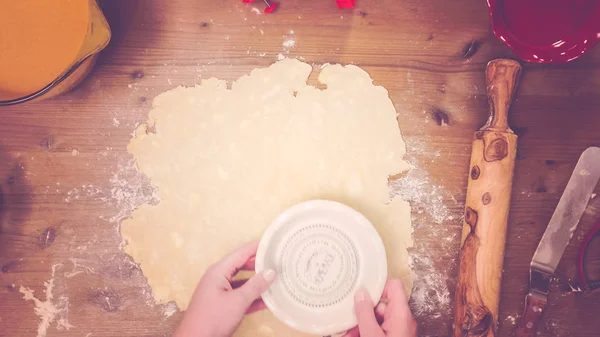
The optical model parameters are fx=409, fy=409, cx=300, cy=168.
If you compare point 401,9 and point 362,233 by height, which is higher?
point 401,9

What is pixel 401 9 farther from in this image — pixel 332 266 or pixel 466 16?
pixel 332 266

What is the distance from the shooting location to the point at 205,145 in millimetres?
1099

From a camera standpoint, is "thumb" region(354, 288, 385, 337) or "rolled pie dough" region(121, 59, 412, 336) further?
"rolled pie dough" region(121, 59, 412, 336)

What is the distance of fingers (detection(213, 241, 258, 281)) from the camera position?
1.02m

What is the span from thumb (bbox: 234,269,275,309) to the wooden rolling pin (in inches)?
19.0

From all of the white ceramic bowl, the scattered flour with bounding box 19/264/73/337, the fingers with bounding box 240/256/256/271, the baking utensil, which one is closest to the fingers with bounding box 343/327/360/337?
the white ceramic bowl

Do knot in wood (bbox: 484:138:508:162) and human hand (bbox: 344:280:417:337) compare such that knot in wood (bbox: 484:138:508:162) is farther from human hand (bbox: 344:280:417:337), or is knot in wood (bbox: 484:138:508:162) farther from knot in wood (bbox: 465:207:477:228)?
human hand (bbox: 344:280:417:337)

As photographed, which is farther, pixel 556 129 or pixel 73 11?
pixel 556 129

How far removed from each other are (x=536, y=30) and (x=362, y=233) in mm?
633

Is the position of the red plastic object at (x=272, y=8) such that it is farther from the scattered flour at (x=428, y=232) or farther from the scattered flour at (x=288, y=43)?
the scattered flour at (x=428, y=232)

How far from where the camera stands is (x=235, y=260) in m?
1.02

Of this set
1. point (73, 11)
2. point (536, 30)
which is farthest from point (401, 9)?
point (73, 11)

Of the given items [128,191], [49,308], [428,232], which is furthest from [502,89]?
[49,308]

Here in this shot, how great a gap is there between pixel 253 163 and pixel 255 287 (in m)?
0.32
